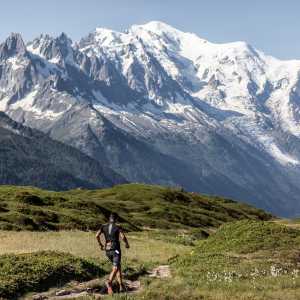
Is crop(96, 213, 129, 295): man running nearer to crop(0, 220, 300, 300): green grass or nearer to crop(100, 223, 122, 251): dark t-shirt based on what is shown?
crop(100, 223, 122, 251): dark t-shirt

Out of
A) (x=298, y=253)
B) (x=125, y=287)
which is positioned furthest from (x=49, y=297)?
(x=298, y=253)

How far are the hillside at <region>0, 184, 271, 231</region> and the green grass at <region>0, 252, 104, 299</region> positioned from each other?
26556mm

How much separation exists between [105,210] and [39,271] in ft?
211

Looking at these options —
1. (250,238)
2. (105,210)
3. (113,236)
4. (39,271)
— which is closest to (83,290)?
(39,271)

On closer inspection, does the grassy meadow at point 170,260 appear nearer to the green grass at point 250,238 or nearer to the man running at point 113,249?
the green grass at point 250,238

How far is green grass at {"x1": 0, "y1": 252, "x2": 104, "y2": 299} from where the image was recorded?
2817 centimetres

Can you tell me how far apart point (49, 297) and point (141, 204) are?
98.3m

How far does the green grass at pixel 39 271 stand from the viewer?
2817cm

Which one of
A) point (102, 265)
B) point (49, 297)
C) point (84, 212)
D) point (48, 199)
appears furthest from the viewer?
point (48, 199)

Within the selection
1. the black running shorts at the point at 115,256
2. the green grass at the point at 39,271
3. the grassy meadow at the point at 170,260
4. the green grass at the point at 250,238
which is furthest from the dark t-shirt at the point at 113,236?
the green grass at the point at 250,238

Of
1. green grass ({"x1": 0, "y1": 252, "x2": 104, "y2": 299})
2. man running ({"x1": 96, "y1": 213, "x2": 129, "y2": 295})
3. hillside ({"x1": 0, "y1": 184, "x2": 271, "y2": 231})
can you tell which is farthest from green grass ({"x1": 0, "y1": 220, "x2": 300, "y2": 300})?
hillside ({"x1": 0, "y1": 184, "x2": 271, "y2": 231})

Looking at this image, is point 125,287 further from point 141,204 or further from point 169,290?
point 141,204

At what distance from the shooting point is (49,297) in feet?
91.7

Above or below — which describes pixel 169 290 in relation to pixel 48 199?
below
